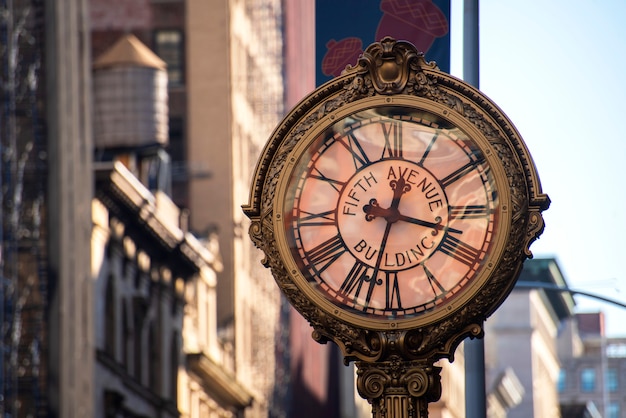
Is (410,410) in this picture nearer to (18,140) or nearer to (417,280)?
(417,280)

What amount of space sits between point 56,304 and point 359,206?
36.8 meters

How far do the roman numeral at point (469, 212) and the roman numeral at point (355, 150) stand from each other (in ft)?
1.22

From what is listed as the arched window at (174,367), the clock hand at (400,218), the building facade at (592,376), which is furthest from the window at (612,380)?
the clock hand at (400,218)

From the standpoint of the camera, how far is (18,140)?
42.6m

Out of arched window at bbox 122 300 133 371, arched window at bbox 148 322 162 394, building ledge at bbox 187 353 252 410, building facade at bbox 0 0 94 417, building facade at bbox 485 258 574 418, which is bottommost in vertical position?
building facade at bbox 485 258 574 418

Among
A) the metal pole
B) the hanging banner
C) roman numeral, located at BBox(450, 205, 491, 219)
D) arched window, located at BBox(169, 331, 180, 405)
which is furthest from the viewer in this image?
arched window, located at BBox(169, 331, 180, 405)

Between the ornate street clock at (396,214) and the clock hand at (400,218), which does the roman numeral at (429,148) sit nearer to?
the ornate street clock at (396,214)

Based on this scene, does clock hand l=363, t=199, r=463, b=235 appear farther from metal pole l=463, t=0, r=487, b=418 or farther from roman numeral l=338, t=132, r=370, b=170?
metal pole l=463, t=0, r=487, b=418

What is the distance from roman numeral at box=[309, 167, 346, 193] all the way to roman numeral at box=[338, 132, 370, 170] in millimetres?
85

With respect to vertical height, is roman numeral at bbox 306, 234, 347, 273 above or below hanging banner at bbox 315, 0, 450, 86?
below

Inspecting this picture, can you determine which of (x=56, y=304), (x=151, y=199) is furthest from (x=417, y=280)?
(x=151, y=199)

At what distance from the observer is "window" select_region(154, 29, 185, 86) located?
2675 inches

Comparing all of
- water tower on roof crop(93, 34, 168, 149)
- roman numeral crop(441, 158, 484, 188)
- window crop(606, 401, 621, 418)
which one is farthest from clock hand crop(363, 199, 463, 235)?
window crop(606, 401, 621, 418)

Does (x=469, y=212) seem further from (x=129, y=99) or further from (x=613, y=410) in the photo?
(x=613, y=410)
